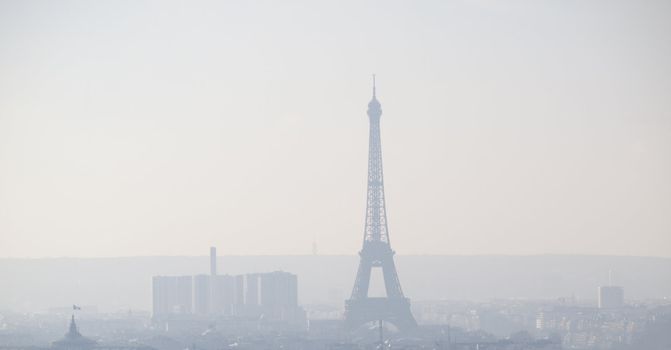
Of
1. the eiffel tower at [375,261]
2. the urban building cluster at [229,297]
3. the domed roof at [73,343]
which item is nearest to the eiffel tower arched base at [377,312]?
the eiffel tower at [375,261]

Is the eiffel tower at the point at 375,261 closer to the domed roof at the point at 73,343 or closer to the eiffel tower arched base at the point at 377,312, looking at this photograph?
the eiffel tower arched base at the point at 377,312

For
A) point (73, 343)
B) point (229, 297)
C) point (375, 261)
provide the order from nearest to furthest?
point (73, 343)
point (375, 261)
point (229, 297)

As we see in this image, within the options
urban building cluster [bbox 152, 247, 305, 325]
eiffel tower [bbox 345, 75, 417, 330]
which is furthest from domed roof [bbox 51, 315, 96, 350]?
urban building cluster [bbox 152, 247, 305, 325]

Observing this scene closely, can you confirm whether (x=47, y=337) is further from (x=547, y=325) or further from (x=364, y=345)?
(x=547, y=325)

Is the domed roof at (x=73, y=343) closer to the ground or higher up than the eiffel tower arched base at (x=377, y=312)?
closer to the ground

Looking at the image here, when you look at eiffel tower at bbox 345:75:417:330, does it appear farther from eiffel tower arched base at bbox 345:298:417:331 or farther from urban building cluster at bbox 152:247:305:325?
urban building cluster at bbox 152:247:305:325

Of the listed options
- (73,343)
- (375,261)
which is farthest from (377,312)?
(73,343)

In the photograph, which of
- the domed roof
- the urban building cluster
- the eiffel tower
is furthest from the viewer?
the urban building cluster

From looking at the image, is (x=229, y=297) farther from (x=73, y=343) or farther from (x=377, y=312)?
(x=73, y=343)
